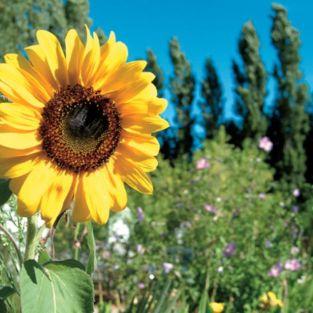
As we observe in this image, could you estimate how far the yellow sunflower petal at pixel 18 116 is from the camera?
1.33m

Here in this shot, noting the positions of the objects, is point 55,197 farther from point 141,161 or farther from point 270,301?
point 270,301

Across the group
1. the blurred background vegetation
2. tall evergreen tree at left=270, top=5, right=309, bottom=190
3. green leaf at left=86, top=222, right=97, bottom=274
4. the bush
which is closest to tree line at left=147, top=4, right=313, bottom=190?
tall evergreen tree at left=270, top=5, right=309, bottom=190

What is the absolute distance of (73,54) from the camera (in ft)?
4.45

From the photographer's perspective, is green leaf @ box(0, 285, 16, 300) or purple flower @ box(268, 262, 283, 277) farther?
purple flower @ box(268, 262, 283, 277)

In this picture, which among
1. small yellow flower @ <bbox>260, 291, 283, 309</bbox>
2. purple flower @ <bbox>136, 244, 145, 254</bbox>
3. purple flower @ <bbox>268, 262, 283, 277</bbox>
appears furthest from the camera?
purple flower @ <bbox>136, 244, 145, 254</bbox>

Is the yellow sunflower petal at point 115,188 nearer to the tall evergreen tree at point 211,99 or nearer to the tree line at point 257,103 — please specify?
the tree line at point 257,103

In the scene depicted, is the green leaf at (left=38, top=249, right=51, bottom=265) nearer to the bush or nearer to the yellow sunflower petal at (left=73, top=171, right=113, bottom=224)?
the yellow sunflower petal at (left=73, top=171, right=113, bottom=224)

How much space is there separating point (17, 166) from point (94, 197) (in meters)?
0.19

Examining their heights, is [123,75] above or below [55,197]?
above

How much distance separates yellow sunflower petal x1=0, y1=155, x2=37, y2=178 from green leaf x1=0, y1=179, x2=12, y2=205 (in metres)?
0.07

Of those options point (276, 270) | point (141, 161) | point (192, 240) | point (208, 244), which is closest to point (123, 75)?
point (141, 161)

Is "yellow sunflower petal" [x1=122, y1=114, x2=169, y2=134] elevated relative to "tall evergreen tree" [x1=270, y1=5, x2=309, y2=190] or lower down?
lower down

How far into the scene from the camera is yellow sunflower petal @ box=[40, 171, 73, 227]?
1.40 meters

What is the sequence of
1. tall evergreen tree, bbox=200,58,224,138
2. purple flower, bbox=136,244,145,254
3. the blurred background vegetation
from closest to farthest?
the blurred background vegetation, purple flower, bbox=136,244,145,254, tall evergreen tree, bbox=200,58,224,138
